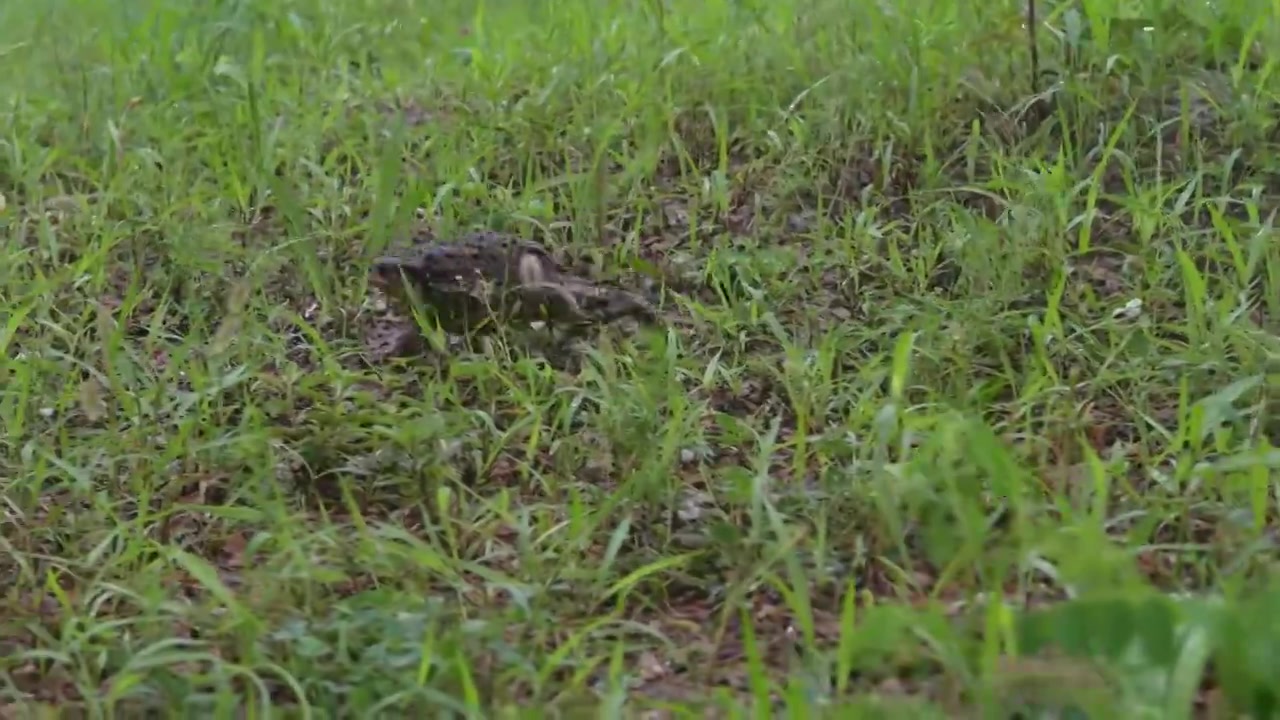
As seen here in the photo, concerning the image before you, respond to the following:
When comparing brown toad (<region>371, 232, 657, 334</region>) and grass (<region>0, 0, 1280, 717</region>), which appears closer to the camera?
grass (<region>0, 0, 1280, 717</region>)

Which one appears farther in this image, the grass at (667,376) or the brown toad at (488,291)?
the brown toad at (488,291)

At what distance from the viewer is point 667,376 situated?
2996mm

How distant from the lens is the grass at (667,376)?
7.07 ft

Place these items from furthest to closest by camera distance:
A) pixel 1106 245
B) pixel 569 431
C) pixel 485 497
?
pixel 1106 245, pixel 569 431, pixel 485 497

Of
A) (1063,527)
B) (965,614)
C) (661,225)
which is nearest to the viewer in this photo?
(965,614)

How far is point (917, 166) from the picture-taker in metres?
3.82

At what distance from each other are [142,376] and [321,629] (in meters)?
1.12

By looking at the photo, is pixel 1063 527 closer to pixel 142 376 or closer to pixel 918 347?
pixel 918 347

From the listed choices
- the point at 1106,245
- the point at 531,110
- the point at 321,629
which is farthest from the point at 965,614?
the point at 531,110

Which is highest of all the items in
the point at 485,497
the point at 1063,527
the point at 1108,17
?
the point at 1108,17

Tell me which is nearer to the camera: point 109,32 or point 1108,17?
point 1108,17

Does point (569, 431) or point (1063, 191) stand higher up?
point (1063, 191)

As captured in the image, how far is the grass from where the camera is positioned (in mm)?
2154

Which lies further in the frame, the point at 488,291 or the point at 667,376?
the point at 488,291
